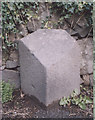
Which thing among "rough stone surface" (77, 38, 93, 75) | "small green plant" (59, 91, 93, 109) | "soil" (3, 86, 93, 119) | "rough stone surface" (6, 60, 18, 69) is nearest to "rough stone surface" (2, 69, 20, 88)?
"rough stone surface" (6, 60, 18, 69)

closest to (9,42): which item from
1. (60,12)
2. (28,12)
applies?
(28,12)

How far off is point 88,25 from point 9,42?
1.37m

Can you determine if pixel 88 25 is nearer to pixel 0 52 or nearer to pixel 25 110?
pixel 0 52

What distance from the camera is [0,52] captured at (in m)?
2.29

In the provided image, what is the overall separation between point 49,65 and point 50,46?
0.92 ft

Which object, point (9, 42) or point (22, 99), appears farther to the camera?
point (9, 42)

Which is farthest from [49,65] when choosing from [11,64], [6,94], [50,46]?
[11,64]

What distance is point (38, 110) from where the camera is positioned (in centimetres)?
184

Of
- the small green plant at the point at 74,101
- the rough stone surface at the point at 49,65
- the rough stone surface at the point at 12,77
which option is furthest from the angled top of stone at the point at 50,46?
the rough stone surface at the point at 12,77

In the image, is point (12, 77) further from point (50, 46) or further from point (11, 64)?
point (50, 46)

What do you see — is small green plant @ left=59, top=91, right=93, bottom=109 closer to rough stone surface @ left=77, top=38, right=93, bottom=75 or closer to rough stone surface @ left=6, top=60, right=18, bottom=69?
rough stone surface @ left=77, top=38, right=93, bottom=75

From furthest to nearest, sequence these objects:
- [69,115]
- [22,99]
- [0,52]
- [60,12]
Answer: [60,12] → [0,52] → [22,99] → [69,115]

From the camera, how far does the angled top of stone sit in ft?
5.93

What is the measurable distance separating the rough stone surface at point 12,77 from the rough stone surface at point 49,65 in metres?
0.32
